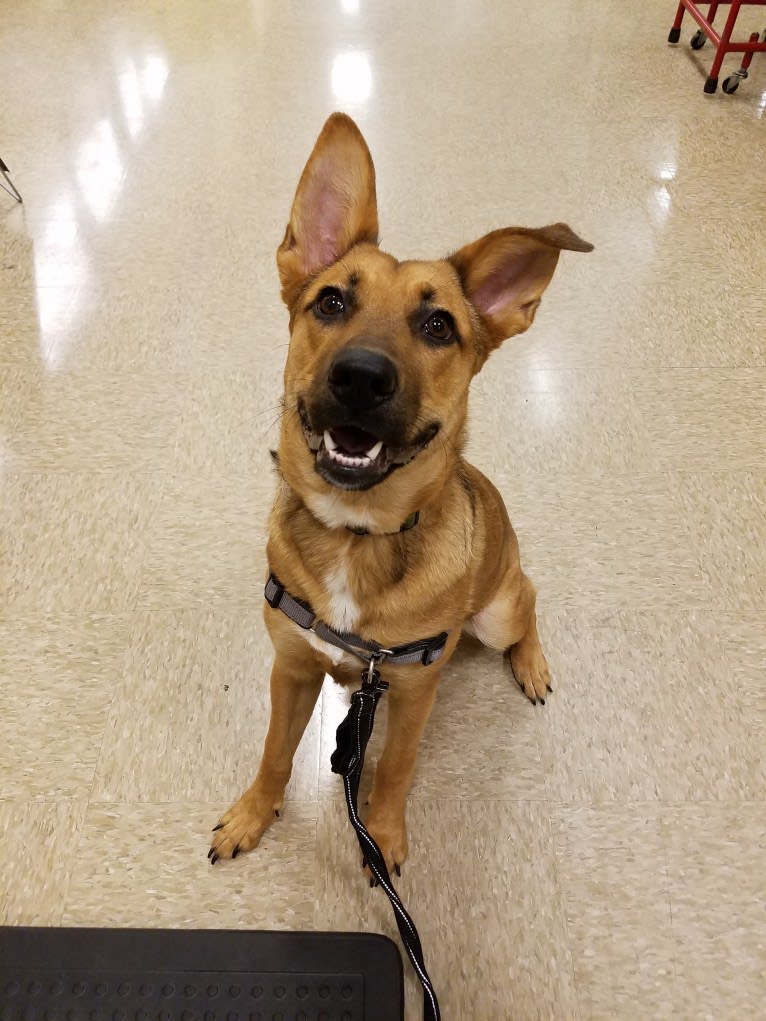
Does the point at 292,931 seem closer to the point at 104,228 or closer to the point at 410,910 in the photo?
the point at 410,910

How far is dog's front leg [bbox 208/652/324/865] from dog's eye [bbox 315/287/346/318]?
764 millimetres

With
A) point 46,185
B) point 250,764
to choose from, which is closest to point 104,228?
point 46,185

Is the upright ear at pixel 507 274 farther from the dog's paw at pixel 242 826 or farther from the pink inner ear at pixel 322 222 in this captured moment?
the dog's paw at pixel 242 826

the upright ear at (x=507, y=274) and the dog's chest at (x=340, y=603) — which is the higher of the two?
the upright ear at (x=507, y=274)

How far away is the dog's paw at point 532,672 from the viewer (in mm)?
1964

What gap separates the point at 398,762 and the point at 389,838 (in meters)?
0.21

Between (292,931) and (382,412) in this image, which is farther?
(292,931)

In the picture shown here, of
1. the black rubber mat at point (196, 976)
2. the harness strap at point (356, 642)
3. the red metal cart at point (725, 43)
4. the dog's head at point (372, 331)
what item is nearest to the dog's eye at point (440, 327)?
the dog's head at point (372, 331)

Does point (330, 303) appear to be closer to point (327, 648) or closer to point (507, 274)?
point (507, 274)

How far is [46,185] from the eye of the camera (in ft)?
12.1

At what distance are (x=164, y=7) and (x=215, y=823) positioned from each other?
6028 mm

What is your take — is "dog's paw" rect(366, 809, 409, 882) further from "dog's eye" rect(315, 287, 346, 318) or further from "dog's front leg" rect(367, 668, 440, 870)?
"dog's eye" rect(315, 287, 346, 318)

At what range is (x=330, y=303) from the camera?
1390 millimetres

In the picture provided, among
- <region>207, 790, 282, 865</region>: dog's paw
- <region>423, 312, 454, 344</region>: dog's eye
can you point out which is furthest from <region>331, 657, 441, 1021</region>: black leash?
<region>423, 312, 454, 344</region>: dog's eye
